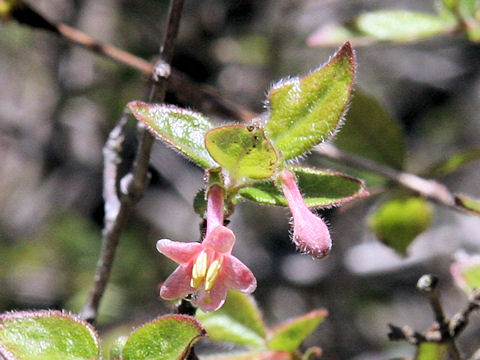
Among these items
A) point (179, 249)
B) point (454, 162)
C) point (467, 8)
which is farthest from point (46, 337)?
point (467, 8)

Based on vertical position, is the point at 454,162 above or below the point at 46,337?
above

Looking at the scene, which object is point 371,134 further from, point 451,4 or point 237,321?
point 237,321

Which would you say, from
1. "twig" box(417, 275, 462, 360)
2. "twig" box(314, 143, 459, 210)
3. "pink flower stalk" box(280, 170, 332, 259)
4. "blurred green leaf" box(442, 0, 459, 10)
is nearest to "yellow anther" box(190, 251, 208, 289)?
"pink flower stalk" box(280, 170, 332, 259)

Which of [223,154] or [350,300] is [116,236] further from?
[350,300]

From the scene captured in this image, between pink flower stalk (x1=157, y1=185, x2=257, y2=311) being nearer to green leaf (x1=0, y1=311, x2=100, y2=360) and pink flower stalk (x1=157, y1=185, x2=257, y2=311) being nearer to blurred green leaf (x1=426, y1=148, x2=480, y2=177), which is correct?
green leaf (x1=0, y1=311, x2=100, y2=360)

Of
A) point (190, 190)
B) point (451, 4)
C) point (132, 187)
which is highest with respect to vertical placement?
point (451, 4)
